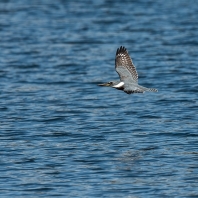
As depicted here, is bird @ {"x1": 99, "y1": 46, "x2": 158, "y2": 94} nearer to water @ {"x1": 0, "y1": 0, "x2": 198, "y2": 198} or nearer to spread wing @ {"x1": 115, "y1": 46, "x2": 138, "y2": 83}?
spread wing @ {"x1": 115, "y1": 46, "x2": 138, "y2": 83}

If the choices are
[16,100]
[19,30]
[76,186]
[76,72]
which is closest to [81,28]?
[19,30]

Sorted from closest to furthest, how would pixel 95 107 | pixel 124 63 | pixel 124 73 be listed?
pixel 124 73 → pixel 124 63 → pixel 95 107

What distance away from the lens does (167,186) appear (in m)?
13.4

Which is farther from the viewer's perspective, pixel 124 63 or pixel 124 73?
pixel 124 63

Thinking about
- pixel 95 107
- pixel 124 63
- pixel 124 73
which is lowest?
pixel 95 107

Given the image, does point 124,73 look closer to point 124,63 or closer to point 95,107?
point 124,63

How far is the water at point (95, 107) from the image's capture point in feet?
45.5

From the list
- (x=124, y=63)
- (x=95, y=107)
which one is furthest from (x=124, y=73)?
(x=95, y=107)

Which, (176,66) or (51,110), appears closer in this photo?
(51,110)

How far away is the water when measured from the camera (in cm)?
1386

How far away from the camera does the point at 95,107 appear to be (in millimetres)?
20438

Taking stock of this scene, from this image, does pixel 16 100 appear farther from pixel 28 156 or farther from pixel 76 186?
pixel 76 186

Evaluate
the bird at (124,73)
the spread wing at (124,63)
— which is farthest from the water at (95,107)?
the spread wing at (124,63)

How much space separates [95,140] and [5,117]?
130 inches
